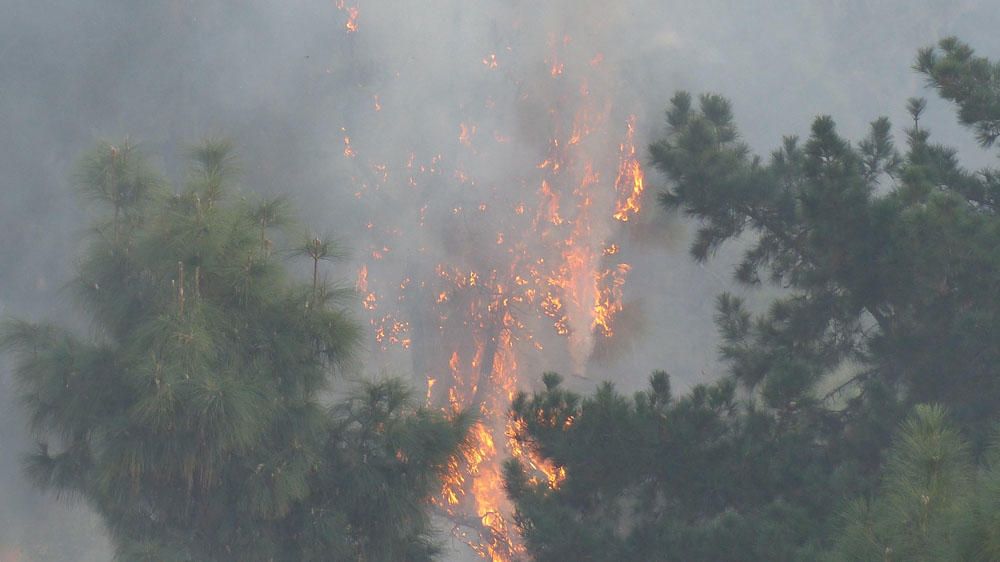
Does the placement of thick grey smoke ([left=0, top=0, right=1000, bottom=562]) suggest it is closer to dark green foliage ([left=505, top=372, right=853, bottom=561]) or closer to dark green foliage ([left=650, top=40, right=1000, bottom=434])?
dark green foliage ([left=650, top=40, right=1000, bottom=434])

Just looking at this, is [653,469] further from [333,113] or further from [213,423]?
[333,113]

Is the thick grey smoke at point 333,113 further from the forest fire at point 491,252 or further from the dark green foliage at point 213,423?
the dark green foliage at point 213,423

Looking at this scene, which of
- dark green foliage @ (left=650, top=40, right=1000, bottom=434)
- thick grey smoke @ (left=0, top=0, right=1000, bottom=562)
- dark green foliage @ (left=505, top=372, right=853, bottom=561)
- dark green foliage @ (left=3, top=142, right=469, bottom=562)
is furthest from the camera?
thick grey smoke @ (left=0, top=0, right=1000, bottom=562)

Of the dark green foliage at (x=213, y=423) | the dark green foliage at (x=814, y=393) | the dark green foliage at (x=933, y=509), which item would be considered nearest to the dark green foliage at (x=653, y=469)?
the dark green foliage at (x=814, y=393)

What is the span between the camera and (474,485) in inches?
605

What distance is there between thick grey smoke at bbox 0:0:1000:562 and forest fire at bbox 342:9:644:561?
5cm

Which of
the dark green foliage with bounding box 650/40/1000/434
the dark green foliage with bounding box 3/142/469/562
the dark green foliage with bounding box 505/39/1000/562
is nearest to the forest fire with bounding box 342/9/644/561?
the dark green foliage with bounding box 650/40/1000/434

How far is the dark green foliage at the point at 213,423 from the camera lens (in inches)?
244

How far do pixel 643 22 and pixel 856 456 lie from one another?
12.1 metres

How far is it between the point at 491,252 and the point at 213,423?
10.6m

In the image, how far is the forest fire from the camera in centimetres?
1631

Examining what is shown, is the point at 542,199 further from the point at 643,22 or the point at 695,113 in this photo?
the point at 695,113

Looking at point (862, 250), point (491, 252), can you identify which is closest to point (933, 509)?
point (862, 250)

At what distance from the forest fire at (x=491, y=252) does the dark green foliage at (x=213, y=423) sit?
910cm
